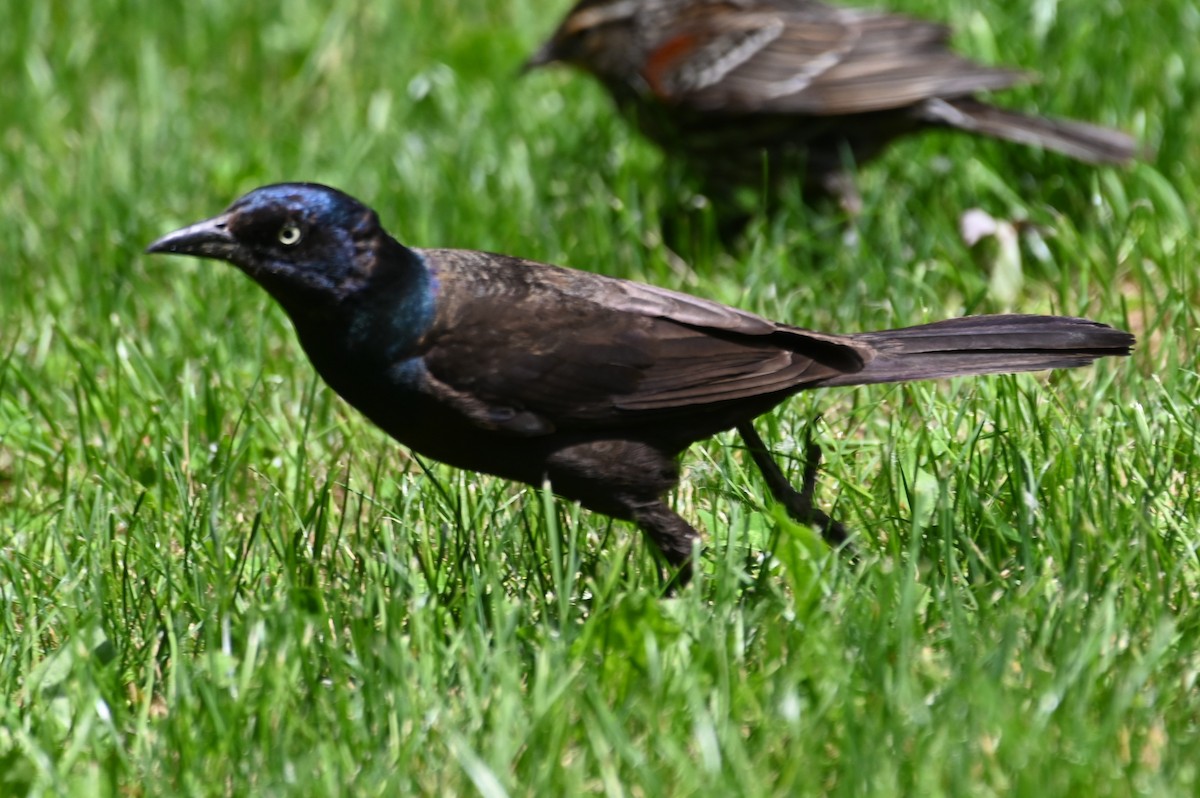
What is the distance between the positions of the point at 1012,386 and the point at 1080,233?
1.82 meters

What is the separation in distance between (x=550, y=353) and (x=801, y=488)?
0.75 metres

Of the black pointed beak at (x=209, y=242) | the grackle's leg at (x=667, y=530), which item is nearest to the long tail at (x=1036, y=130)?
the grackle's leg at (x=667, y=530)

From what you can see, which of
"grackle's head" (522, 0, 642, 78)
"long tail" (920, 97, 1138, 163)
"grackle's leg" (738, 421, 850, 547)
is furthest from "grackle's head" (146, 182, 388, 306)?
"grackle's head" (522, 0, 642, 78)

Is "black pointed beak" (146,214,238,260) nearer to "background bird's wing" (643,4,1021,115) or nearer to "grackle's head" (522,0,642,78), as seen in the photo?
"background bird's wing" (643,4,1021,115)

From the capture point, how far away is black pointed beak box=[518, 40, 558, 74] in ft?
23.3

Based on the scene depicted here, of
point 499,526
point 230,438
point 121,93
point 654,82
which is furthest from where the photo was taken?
point 121,93

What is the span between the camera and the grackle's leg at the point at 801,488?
3.88m

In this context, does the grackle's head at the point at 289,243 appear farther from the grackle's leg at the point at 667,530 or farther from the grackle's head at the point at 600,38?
the grackle's head at the point at 600,38

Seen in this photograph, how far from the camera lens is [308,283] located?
12.1ft

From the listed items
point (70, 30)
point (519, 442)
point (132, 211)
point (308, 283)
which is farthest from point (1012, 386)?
point (70, 30)

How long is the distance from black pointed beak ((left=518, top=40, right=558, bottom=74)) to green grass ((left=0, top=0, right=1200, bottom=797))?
0.64 ft

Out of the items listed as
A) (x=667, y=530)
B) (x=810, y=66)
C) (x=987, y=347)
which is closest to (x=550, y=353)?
(x=667, y=530)

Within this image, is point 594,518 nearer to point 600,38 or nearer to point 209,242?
point 209,242

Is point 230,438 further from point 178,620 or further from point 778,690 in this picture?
point 778,690
